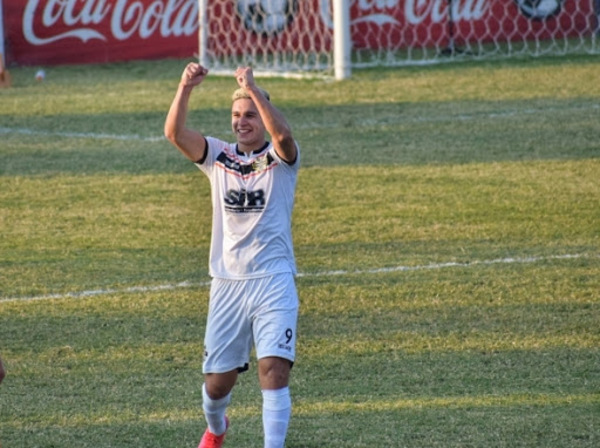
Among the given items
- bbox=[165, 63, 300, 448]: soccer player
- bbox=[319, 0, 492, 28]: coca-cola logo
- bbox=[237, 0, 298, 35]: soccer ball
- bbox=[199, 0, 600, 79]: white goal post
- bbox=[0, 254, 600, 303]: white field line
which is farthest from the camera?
bbox=[319, 0, 492, 28]: coca-cola logo

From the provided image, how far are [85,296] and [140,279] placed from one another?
550mm

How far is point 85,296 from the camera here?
9148mm

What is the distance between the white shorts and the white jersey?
50 millimetres

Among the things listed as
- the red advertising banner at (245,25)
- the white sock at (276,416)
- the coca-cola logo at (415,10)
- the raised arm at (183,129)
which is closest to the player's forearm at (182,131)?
the raised arm at (183,129)

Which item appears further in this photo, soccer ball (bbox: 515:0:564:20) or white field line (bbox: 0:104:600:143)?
soccer ball (bbox: 515:0:564:20)

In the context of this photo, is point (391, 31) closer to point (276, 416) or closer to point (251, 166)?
point (251, 166)

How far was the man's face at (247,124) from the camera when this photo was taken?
6.00 metres

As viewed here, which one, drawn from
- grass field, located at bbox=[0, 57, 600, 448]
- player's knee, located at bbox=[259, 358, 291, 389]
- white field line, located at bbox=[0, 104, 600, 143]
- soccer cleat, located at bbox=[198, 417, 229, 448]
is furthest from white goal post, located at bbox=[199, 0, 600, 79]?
player's knee, located at bbox=[259, 358, 291, 389]

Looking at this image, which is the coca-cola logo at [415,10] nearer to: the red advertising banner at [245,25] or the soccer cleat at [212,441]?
the red advertising banner at [245,25]

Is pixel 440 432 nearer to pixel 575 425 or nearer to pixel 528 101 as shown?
pixel 575 425

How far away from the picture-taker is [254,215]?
604 cm

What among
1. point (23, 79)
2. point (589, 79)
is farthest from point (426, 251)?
point (23, 79)

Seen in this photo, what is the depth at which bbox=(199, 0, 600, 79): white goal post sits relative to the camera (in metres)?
20.4

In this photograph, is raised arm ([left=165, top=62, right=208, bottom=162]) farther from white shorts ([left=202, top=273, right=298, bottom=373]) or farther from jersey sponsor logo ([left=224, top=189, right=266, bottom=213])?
white shorts ([left=202, top=273, right=298, bottom=373])
